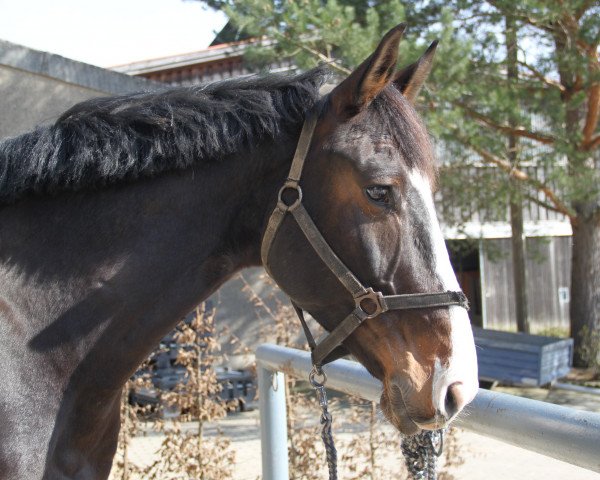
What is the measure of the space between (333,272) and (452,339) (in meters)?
0.37

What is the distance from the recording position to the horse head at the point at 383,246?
1.67m

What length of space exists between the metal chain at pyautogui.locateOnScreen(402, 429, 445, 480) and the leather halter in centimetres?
35

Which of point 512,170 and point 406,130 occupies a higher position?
point 512,170

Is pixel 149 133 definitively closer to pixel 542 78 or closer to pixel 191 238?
pixel 191 238

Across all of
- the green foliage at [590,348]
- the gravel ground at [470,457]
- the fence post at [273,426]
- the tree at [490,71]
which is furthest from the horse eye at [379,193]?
the green foliage at [590,348]

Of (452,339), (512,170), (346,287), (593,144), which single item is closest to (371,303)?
(346,287)

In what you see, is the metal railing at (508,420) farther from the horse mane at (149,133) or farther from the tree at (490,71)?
the tree at (490,71)

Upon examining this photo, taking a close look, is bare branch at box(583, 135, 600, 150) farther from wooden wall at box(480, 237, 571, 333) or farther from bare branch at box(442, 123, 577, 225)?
wooden wall at box(480, 237, 571, 333)

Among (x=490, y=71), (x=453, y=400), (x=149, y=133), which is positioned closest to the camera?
(x=453, y=400)

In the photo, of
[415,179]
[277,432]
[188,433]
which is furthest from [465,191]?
[415,179]

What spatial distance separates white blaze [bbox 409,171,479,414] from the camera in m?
1.63

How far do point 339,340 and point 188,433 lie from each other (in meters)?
2.54

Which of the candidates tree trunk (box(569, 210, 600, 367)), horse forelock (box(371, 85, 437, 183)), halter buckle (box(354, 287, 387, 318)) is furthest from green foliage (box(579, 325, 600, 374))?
halter buckle (box(354, 287, 387, 318))

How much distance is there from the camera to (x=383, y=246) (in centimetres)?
173
